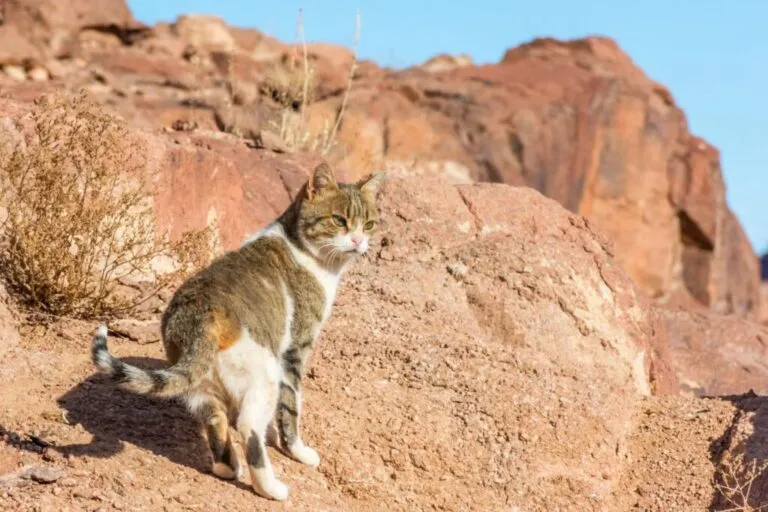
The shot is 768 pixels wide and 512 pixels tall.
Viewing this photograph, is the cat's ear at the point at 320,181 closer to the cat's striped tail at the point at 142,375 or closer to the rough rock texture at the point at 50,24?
the cat's striped tail at the point at 142,375

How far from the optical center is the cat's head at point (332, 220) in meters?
5.70

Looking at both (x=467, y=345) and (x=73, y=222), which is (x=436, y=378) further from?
(x=73, y=222)

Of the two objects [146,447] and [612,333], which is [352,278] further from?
[146,447]

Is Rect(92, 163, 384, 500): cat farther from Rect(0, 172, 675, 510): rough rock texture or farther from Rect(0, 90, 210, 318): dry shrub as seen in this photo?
Rect(0, 90, 210, 318): dry shrub

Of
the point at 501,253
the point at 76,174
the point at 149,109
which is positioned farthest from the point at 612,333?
the point at 149,109

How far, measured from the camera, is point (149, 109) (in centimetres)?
1623

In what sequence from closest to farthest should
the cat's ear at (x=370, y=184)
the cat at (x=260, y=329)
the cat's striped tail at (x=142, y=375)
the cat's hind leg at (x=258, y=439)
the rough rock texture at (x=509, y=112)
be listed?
1. the cat's striped tail at (x=142, y=375)
2. the cat at (x=260, y=329)
3. the cat's hind leg at (x=258, y=439)
4. the cat's ear at (x=370, y=184)
5. the rough rock texture at (x=509, y=112)

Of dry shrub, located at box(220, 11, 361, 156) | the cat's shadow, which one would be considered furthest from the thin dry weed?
the cat's shadow

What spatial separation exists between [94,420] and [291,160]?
4.59 meters

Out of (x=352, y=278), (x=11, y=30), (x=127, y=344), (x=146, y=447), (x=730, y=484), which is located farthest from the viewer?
(x=11, y=30)

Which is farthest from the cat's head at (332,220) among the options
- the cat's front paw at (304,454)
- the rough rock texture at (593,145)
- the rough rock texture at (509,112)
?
the rough rock texture at (593,145)

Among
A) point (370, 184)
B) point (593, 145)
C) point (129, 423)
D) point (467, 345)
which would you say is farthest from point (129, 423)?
point (593, 145)

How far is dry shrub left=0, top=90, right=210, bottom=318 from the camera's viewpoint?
20.5ft

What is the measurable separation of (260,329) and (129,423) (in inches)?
33.7
